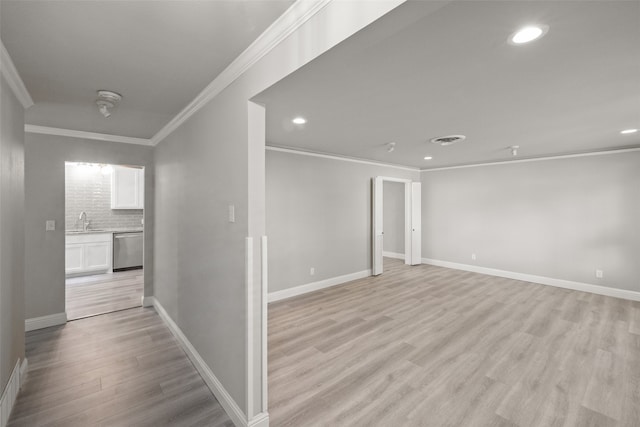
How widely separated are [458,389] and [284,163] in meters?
3.52

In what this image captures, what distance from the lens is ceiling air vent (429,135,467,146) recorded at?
3.69 meters

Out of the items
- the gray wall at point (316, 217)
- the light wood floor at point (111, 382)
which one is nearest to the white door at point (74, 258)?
the light wood floor at point (111, 382)

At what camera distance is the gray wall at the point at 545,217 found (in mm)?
4395

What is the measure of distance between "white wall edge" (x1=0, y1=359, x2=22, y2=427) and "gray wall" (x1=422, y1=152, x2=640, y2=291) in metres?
6.92

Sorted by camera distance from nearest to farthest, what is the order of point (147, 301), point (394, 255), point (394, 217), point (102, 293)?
point (147, 301) < point (102, 293) < point (394, 255) < point (394, 217)

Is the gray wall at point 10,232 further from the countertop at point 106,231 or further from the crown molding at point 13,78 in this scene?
the countertop at point 106,231

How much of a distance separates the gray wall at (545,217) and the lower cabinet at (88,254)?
291 inches

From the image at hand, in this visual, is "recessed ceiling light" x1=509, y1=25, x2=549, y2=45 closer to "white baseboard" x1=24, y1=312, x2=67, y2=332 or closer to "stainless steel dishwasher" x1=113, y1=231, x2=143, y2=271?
"white baseboard" x1=24, y1=312, x2=67, y2=332

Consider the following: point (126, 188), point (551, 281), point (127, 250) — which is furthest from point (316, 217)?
point (126, 188)

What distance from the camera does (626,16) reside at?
→ 1309 mm

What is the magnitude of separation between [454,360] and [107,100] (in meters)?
4.00

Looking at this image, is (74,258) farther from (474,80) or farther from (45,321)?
(474,80)

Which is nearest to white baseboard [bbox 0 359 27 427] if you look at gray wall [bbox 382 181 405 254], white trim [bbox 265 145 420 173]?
white trim [bbox 265 145 420 173]

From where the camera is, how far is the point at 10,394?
1.97 meters
